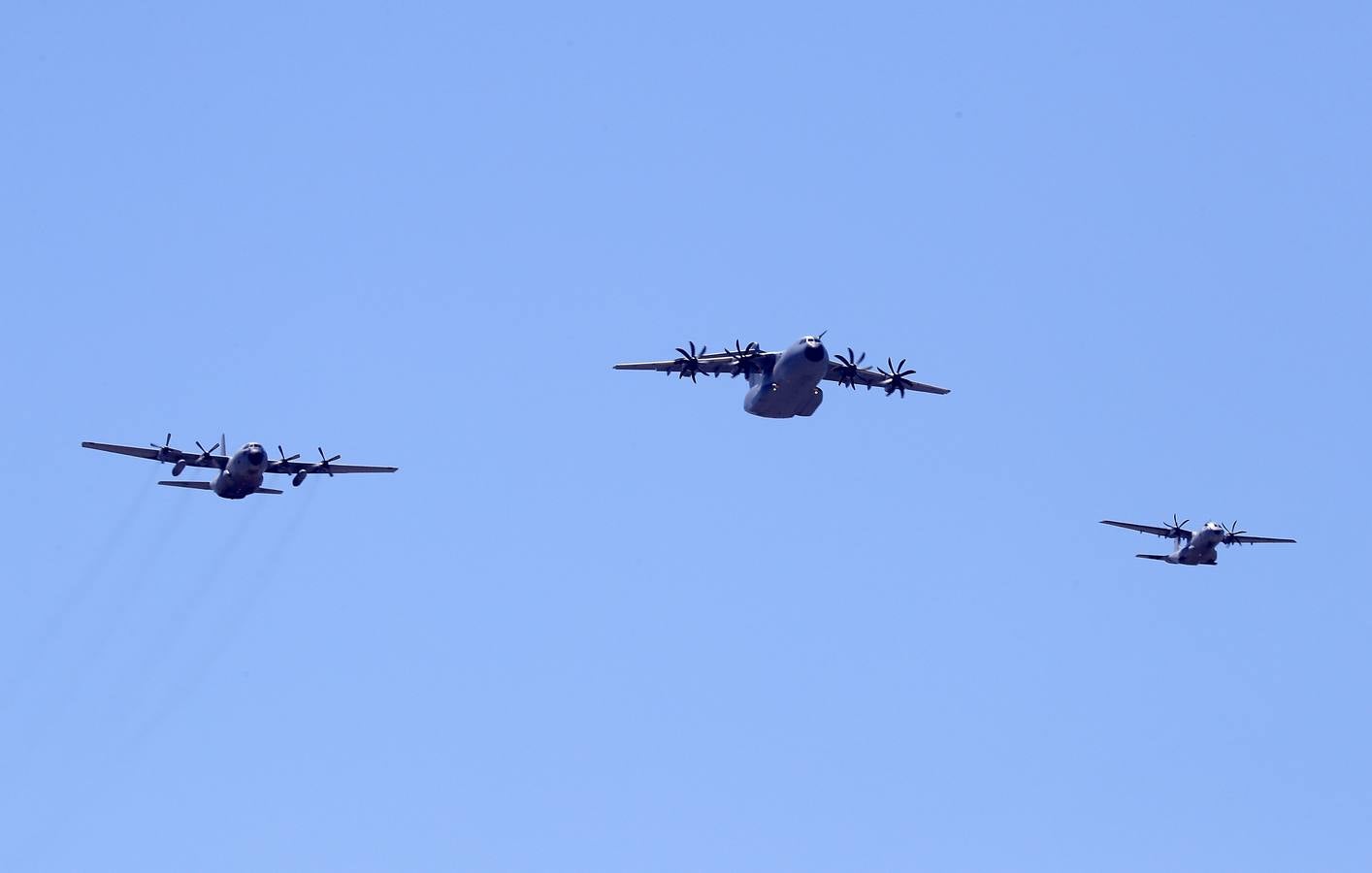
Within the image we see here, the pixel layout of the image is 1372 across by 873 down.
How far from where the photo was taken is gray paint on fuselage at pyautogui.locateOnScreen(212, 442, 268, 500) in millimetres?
91750

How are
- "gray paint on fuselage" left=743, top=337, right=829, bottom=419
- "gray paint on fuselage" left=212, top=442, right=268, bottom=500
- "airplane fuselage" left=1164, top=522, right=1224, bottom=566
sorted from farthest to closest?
"airplane fuselage" left=1164, top=522, right=1224, bottom=566
"gray paint on fuselage" left=212, top=442, right=268, bottom=500
"gray paint on fuselage" left=743, top=337, right=829, bottom=419

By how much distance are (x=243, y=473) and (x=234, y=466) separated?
634 mm

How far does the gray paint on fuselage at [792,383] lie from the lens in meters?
87.1

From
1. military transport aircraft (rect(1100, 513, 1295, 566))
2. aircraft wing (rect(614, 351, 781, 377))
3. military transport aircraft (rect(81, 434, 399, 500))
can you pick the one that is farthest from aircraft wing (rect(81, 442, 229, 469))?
military transport aircraft (rect(1100, 513, 1295, 566))

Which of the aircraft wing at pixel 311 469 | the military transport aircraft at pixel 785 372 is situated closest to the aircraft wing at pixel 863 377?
the military transport aircraft at pixel 785 372

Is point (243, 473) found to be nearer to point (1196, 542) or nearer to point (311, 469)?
point (311, 469)

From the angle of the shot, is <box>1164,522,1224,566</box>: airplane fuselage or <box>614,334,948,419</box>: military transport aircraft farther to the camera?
<box>1164,522,1224,566</box>: airplane fuselage

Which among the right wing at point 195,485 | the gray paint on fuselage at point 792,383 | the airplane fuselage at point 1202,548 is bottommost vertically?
the right wing at point 195,485

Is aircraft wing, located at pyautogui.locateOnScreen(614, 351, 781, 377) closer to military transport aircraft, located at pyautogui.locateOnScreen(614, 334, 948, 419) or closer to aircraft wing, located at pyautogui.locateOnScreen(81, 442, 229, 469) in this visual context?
military transport aircraft, located at pyautogui.locateOnScreen(614, 334, 948, 419)

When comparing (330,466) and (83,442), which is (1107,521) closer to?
(330,466)

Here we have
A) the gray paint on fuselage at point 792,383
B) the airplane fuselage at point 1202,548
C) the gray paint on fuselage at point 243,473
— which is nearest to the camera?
the gray paint on fuselage at point 792,383

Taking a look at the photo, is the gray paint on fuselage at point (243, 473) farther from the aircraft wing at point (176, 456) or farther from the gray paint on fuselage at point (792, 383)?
the gray paint on fuselage at point (792, 383)

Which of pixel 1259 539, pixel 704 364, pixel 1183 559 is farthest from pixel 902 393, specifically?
pixel 1259 539

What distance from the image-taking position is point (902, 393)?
99.7m
